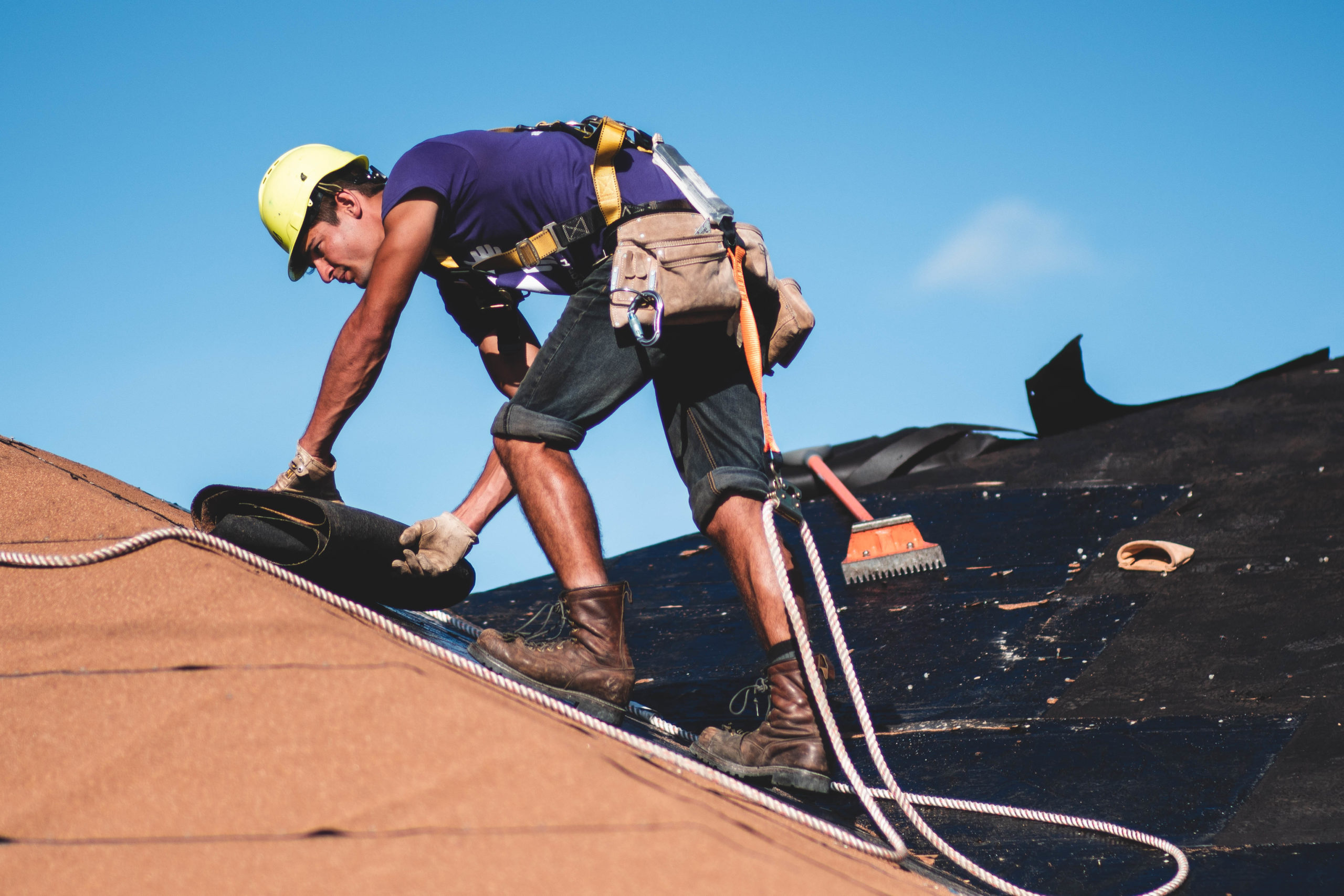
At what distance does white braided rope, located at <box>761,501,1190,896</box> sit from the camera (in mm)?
1999

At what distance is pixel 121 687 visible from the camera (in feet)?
5.69

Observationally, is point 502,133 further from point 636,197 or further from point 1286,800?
point 1286,800

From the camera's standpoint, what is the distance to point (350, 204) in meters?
3.02

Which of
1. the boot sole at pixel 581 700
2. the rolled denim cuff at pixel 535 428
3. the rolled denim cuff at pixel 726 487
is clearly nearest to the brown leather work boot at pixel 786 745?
the boot sole at pixel 581 700

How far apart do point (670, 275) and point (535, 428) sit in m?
0.49

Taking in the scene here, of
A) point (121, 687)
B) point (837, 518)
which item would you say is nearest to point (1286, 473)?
point (837, 518)

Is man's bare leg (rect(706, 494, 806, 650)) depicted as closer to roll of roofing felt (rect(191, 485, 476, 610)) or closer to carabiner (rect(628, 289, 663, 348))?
carabiner (rect(628, 289, 663, 348))

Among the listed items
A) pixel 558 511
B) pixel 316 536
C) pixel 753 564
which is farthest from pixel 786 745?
pixel 316 536

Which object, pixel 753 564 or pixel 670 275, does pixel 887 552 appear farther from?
pixel 670 275

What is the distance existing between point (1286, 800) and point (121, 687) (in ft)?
7.73

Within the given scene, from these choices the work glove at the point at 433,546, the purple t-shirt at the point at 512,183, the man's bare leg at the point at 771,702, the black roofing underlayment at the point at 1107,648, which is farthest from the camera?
the work glove at the point at 433,546

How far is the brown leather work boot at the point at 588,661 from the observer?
254 centimetres

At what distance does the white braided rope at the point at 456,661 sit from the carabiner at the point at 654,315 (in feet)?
2.69

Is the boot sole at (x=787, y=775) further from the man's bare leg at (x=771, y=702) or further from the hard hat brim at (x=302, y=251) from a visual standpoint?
the hard hat brim at (x=302, y=251)
